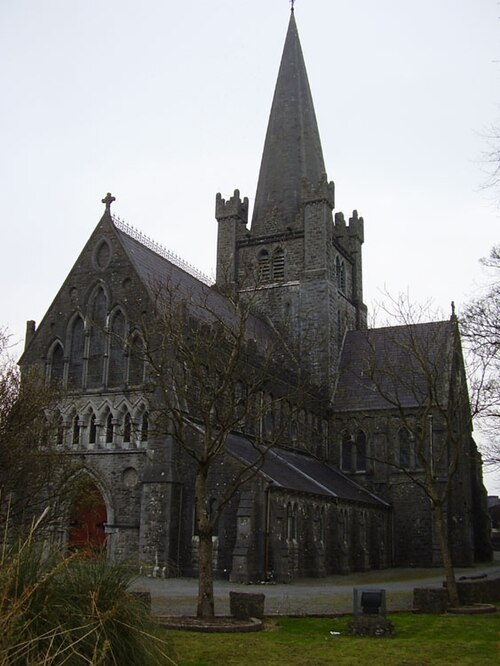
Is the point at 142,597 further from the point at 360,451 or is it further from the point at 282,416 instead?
the point at 360,451

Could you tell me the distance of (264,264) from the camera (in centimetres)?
5272

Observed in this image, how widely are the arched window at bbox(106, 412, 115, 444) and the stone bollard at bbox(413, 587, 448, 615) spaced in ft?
54.1

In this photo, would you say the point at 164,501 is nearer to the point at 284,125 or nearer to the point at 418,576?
the point at 418,576

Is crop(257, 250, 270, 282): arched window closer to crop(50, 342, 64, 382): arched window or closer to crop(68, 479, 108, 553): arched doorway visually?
crop(50, 342, 64, 382): arched window

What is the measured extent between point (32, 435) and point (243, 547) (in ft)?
32.1

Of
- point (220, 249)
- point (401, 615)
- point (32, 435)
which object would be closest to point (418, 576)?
point (401, 615)

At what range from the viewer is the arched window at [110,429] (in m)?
32.7

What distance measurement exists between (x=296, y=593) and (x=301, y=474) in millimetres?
12866

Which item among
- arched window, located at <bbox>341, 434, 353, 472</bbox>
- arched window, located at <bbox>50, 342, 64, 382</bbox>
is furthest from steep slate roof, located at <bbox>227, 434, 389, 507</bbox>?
arched window, located at <bbox>50, 342, 64, 382</bbox>

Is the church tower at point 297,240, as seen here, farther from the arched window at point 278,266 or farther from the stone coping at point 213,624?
the stone coping at point 213,624

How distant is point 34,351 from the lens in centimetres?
3569

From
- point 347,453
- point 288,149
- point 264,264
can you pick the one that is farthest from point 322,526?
point 288,149

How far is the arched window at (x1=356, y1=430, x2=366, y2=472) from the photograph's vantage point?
48.2 metres

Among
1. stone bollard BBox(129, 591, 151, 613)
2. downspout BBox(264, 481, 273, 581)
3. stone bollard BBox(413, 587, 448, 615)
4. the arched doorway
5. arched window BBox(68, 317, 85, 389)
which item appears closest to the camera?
stone bollard BBox(129, 591, 151, 613)
